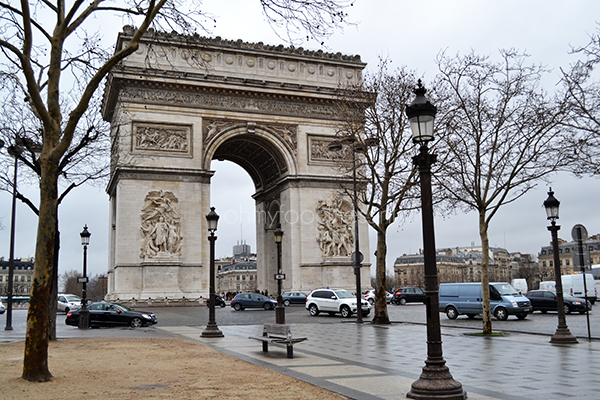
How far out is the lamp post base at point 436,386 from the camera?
24.3 ft

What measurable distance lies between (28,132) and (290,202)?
2299 cm

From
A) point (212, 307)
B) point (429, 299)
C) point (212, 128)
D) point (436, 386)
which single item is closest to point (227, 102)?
point (212, 128)

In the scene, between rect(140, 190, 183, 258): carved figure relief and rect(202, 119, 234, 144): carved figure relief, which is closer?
rect(140, 190, 183, 258): carved figure relief

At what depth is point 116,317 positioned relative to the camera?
24.4 m

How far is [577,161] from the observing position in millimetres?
16797

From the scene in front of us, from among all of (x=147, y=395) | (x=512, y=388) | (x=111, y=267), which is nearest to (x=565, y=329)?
(x=512, y=388)

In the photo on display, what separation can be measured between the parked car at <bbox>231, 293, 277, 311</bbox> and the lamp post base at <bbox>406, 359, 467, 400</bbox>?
30.0 meters

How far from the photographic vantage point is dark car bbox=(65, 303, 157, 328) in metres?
24.1

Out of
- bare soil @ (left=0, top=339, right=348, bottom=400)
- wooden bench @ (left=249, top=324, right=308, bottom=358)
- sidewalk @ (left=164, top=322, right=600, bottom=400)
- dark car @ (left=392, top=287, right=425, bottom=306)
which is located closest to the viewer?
bare soil @ (left=0, top=339, right=348, bottom=400)

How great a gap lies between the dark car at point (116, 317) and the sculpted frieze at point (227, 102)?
1646 cm

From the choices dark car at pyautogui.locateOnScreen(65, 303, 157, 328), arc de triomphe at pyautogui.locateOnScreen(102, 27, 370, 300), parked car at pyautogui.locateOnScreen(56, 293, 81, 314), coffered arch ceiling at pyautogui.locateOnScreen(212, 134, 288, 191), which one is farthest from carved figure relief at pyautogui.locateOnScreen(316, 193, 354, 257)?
dark car at pyautogui.locateOnScreen(65, 303, 157, 328)

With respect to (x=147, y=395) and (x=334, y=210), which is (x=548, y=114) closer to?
(x=147, y=395)

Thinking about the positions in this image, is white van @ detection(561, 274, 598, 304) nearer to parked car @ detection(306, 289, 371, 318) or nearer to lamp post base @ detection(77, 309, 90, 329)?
parked car @ detection(306, 289, 371, 318)

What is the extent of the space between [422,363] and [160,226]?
27.8 m
